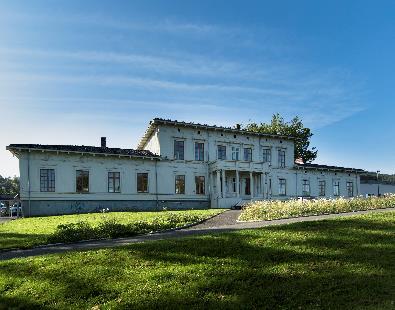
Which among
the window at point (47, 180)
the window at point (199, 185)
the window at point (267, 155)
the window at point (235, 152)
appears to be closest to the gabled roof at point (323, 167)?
the window at point (267, 155)

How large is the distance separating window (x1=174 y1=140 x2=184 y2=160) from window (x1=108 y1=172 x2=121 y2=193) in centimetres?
646

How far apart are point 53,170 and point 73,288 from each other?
92.2 ft

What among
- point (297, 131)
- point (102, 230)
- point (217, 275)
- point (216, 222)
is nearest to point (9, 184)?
point (297, 131)

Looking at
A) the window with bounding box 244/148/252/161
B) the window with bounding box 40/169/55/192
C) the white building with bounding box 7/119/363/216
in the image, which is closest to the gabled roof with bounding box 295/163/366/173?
the white building with bounding box 7/119/363/216

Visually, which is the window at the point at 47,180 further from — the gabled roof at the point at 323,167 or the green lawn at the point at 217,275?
the gabled roof at the point at 323,167

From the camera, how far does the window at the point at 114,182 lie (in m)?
36.6

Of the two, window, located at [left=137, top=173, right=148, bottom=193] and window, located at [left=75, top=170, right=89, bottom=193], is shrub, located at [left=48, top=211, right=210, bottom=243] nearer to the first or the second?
window, located at [left=75, top=170, right=89, bottom=193]

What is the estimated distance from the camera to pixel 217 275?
7.99 meters

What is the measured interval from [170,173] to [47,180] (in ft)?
39.0

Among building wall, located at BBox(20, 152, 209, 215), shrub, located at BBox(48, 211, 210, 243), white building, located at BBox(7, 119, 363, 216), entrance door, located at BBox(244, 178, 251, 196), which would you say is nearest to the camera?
shrub, located at BBox(48, 211, 210, 243)

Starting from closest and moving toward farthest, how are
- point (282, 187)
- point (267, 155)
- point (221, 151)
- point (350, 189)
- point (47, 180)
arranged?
point (47, 180), point (221, 151), point (267, 155), point (282, 187), point (350, 189)

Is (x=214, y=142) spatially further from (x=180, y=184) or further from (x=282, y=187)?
(x=282, y=187)

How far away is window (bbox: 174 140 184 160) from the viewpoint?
131ft

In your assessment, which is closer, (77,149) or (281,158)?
(77,149)
